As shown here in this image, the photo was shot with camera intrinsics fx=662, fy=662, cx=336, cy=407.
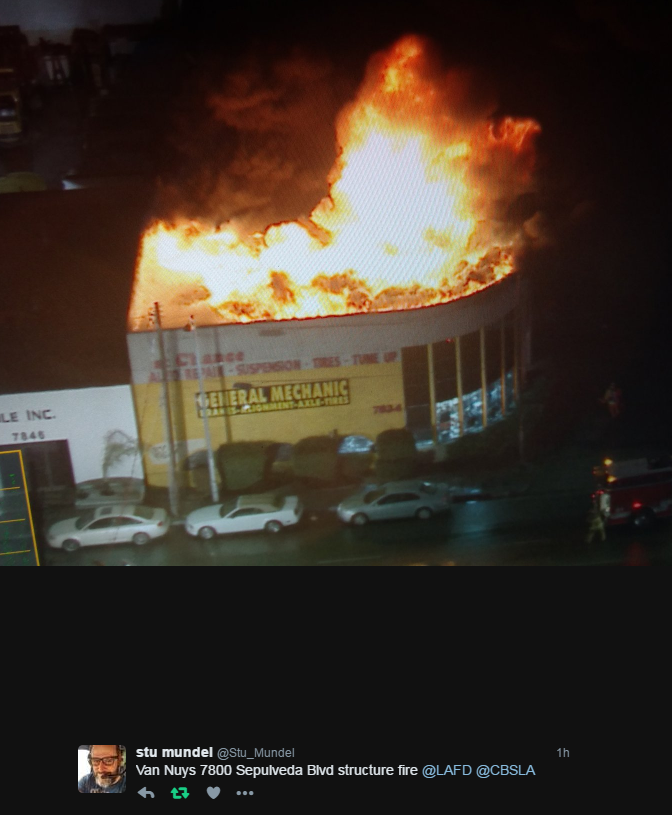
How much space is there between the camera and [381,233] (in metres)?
1.47

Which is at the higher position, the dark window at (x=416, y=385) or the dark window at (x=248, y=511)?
the dark window at (x=416, y=385)

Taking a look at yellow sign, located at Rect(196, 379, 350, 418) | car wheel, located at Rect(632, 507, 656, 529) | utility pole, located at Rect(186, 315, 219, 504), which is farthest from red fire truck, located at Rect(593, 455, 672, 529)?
utility pole, located at Rect(186, 315, 219, 504)

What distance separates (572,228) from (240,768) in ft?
4.72

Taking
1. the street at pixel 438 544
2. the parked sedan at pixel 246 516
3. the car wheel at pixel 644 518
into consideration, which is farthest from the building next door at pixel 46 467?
the car wheel at pixel 644 518

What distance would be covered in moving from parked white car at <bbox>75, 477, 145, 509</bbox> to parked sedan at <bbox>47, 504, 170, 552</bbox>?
14 millimetres

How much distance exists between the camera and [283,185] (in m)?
1.44

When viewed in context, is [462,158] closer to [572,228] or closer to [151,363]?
[572,228]

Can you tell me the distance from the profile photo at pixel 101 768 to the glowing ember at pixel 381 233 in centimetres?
99

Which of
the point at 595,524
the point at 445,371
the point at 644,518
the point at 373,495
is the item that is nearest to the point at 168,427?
the point at 373,495

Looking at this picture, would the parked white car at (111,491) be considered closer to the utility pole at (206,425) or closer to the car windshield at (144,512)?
the car windshield at (144,512)

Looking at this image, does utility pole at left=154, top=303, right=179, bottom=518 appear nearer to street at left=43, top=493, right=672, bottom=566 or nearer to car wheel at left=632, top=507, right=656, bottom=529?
street at left=43, top=493, right=672, bottom=566

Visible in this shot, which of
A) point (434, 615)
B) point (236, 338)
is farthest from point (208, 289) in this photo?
point (434, 615)

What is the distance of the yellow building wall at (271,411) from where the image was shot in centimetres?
148

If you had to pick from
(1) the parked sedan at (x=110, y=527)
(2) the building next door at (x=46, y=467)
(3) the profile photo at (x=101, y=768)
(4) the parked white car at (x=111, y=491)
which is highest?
(2) the building next door at (x=46, y=467)
